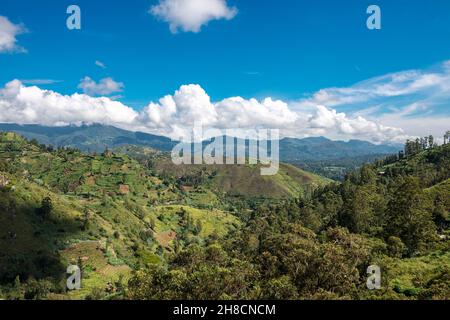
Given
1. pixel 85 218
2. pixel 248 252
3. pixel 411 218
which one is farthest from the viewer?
pixel 85 218

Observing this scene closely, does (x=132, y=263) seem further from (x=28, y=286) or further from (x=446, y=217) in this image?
(x=446, y=217)

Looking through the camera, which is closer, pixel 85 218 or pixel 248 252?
pixel 248 252

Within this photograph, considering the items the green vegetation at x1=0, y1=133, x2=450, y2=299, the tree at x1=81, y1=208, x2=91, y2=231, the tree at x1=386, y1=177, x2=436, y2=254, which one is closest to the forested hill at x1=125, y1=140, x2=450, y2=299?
the tree at x1=386, y1=177, x2=436, y2=254

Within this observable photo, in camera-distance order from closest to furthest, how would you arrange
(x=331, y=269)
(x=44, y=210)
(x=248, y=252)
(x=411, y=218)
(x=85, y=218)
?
1. (x=331, y=269)
2. (x=411, y=218)
3. (x=248, y=252)
4. (x=44, y=210)
5. (x=85, y=218)

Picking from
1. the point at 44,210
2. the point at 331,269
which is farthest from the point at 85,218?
the point at 331,269

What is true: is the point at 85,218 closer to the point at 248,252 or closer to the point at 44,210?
the point at 44,210

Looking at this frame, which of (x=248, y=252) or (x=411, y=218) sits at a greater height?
(x=411, y=218)

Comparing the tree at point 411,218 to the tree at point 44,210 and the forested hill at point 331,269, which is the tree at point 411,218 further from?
the tree at point 44,210
